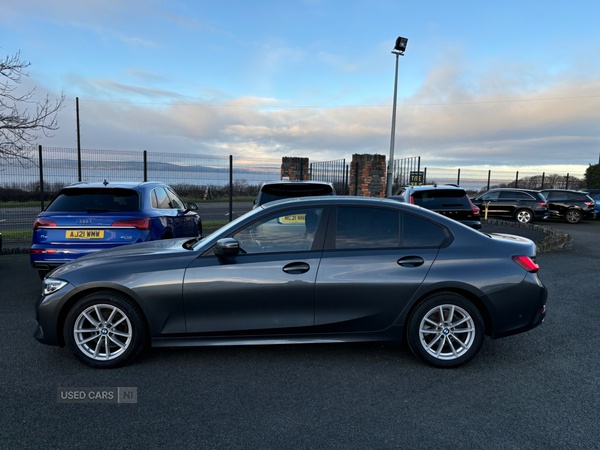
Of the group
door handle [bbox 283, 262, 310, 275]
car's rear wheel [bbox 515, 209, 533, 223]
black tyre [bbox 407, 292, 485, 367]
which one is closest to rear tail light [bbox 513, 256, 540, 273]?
black tyre [bbox 407, 292, 485, 367]

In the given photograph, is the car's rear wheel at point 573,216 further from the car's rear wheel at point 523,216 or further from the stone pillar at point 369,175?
the stone pillar at point 369,175

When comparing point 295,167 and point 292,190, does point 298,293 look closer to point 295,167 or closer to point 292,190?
point 292,190

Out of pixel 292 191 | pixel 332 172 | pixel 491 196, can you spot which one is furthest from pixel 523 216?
pixel 292 191

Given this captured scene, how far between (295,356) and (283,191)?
4220 mm

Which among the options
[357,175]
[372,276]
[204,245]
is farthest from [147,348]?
[357,175]

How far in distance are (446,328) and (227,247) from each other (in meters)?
2.14

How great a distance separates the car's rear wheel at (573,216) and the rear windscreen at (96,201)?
747 inches

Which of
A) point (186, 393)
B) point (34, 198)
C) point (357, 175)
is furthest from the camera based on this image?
point (357, 175)

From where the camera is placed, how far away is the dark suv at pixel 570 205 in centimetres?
1833

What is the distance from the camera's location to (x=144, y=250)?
414 centimetres

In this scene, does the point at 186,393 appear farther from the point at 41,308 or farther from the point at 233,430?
the point at 41,308

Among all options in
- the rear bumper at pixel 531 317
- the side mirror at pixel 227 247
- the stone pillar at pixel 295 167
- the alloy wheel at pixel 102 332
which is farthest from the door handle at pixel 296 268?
the stone pillar at pixel 295 167

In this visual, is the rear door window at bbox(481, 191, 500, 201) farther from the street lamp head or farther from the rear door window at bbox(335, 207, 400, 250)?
the rear door window at bbox(335, 207, 400, 250)

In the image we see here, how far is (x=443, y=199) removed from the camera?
10.0 meters
